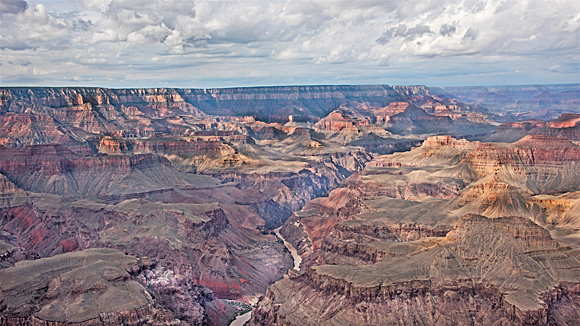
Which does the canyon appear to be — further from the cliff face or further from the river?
the river

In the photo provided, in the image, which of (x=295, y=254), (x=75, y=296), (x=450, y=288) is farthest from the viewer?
(x=295, y=254)

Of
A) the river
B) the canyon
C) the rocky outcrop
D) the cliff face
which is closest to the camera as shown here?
the rocky outcrop

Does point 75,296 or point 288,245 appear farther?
point 288,245

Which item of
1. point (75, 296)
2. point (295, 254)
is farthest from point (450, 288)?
point (295, 254)

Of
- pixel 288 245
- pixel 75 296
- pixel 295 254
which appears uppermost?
pixel 75 296

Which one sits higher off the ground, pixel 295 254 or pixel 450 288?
pixel 450 288

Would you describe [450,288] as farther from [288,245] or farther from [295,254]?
[288,245]

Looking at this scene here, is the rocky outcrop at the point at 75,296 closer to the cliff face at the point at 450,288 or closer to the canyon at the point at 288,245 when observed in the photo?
the canyon at the point at 288,245

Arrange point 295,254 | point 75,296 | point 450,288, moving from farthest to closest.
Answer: point 295,254 → point 450,288 → point 75,296

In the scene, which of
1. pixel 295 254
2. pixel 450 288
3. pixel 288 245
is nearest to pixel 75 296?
pixel 450 288

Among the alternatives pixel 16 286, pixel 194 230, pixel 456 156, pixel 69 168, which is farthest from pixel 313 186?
pixel 16 286

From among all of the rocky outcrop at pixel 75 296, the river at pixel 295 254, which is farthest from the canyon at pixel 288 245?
the river at pixel 295 254

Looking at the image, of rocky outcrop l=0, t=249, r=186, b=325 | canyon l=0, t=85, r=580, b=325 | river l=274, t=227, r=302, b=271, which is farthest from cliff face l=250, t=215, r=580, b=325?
river l=274, t=227, r=302, b=271
